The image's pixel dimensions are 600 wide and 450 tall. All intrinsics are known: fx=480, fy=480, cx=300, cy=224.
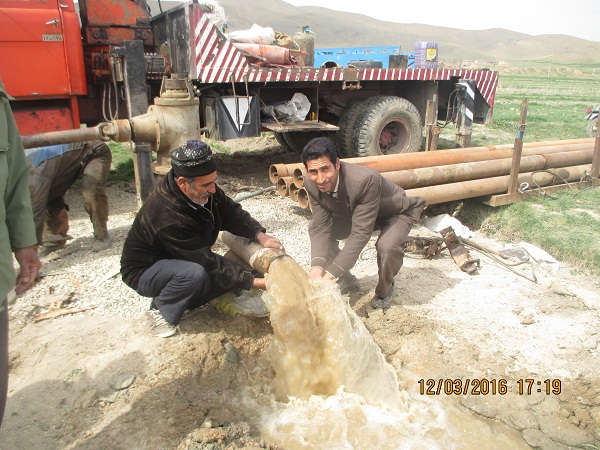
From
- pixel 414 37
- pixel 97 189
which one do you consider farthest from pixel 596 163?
pixel 414 37

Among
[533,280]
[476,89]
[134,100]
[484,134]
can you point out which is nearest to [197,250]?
[134,100]

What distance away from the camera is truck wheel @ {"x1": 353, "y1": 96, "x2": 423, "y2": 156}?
7.19 meters

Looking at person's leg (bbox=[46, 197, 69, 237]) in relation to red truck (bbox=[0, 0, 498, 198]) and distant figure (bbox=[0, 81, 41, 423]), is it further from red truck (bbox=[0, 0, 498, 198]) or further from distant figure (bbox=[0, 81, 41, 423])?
distant figure (bbox=[0, 81, 41, 423])

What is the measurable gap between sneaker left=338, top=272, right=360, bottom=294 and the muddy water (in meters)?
0.95

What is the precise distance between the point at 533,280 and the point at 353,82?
13.5 feet

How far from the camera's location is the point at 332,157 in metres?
3.32

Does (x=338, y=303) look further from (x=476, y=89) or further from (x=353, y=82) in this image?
(x=476, y=89)

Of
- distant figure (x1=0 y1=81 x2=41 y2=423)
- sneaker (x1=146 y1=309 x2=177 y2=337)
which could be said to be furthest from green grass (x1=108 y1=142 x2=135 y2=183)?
distant figure (x1=0 y1=81 x2=41 y2=423)

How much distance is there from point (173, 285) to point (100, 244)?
206 cm

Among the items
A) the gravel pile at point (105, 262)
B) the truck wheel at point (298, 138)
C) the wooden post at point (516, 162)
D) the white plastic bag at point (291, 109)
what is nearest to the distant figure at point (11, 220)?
the gravel pile at point (105, 262)

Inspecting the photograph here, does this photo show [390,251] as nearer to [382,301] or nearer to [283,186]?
[382,301]

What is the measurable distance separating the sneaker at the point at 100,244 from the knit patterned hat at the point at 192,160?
2343 millimetres
